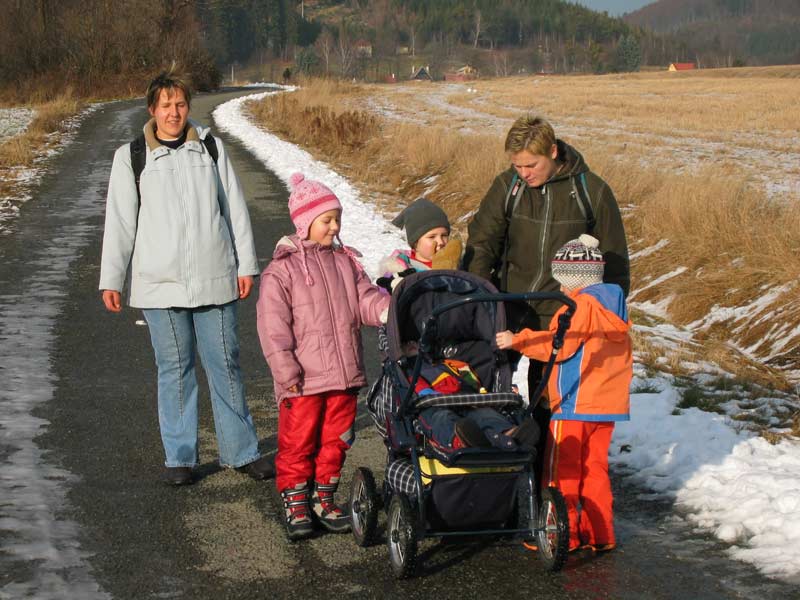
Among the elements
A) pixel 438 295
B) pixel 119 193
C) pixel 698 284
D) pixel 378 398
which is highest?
pixel 119 193

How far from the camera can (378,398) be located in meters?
4.90

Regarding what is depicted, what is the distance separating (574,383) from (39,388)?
4180 mm

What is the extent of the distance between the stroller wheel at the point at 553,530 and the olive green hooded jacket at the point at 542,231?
1046 millimetres

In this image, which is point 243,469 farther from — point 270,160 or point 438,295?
point 270,160

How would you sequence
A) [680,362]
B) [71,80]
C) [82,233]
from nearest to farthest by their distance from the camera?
[680,362] < [82,233] < [71,80]

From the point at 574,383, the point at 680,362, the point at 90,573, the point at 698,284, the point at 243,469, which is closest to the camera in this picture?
the point at 90,573

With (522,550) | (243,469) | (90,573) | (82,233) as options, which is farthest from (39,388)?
(82,233)

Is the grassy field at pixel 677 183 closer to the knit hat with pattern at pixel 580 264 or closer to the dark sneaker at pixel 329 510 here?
the knit hat with pattern at pixel 580 264

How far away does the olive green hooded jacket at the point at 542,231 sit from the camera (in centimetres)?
494

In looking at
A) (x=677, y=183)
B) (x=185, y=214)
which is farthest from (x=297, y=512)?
(x=677, y=183)

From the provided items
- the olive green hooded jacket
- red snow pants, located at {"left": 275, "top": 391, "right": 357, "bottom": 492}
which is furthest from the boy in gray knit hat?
red snow pants, located at {"left": 275, "top": 391, "right": 357, "bottom": 492}

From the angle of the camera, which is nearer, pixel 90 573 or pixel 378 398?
pixel 90 573

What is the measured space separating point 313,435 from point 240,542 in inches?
23.0

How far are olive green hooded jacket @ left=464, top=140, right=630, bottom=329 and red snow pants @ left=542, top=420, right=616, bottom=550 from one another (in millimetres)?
599
